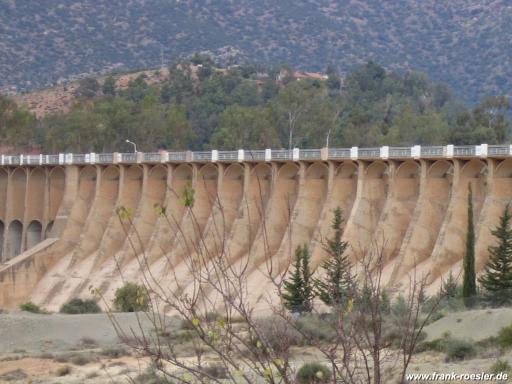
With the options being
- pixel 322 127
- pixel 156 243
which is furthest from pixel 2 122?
pixel 156 243

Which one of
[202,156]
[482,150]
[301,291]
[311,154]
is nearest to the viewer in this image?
[301,291]

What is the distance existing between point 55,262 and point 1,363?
30.7 meters

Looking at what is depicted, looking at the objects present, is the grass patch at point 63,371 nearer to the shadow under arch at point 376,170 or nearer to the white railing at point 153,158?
the shadow under arch at point 376,170

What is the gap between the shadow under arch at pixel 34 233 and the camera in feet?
242

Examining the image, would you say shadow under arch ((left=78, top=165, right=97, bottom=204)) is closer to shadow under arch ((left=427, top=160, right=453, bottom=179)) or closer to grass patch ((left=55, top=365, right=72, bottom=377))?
shadow under arch ((left=427, top=160, right=453, bottom=179))

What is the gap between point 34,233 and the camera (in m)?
74.0

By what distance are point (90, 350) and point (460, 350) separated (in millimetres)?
14667

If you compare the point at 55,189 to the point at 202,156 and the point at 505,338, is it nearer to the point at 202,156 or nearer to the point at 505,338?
the point at 202,156

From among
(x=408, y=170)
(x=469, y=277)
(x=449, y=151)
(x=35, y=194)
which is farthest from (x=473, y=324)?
(x=35, y=194)

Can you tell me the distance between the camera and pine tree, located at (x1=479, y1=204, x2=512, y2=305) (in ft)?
129

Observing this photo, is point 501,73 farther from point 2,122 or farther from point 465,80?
point 2,122

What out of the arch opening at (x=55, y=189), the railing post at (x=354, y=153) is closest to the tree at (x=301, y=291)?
the railing post at (x=354, y=153)

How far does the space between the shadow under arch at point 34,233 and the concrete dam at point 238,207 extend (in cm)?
7

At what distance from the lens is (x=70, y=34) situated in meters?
194
